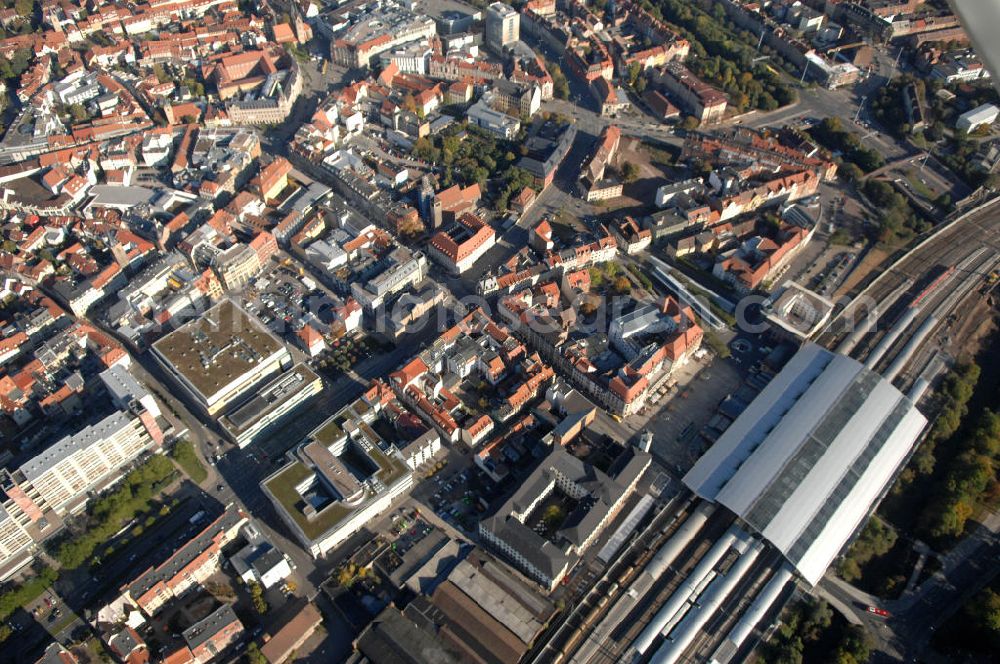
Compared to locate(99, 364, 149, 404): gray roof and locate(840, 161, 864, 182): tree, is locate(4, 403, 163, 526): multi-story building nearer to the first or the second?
locate(99, 364, 149, 404): gray roof

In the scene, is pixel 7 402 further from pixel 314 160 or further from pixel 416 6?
pixel 416 6

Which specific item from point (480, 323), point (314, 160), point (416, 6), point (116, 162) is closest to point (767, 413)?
point (480, 323)

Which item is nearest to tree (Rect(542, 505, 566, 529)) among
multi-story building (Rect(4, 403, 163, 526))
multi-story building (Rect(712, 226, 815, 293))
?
multi-story building (Rect(712, 226, 815, 293))

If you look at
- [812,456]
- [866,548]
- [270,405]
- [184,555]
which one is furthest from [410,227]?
[866,548]

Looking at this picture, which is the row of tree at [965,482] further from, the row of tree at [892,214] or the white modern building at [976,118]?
the white modern building at [976,118]

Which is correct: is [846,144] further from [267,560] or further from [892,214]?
[267,560]
